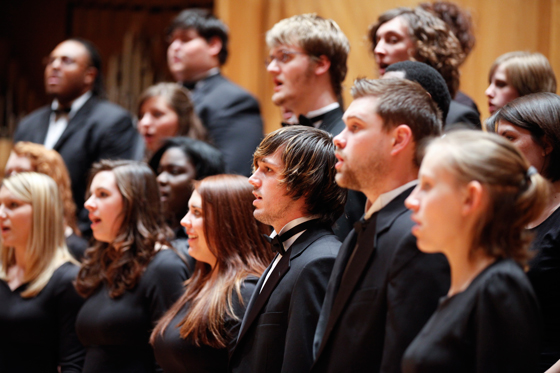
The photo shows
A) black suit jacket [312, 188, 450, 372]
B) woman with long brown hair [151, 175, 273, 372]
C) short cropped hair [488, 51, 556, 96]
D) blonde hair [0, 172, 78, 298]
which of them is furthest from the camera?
blonde hair [0, 172, 78, 298]

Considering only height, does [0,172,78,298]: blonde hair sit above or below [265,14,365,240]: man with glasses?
below

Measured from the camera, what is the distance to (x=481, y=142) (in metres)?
1.52

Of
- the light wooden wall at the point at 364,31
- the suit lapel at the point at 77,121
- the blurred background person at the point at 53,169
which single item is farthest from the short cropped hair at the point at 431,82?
the suit lapel at the point at 77,121

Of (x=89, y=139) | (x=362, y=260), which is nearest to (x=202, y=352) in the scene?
(x=362, y=260)

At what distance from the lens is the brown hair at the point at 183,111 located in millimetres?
4051

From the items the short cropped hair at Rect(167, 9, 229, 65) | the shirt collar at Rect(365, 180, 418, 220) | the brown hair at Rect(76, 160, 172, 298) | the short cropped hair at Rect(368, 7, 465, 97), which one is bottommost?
the brown hair at Rect(76, 160, 172, 298)

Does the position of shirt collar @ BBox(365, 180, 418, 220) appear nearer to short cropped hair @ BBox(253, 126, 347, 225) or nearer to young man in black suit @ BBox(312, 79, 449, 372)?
young man in black suit @ BBox(312, 79, 449, 372)

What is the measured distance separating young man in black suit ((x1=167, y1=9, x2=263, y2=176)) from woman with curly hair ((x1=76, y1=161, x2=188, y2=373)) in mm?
884

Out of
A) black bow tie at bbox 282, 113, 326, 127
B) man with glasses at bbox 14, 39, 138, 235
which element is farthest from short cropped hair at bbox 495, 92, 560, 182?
man with glasses at bbox 14, 39, 138, 235

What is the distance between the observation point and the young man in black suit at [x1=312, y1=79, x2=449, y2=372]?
1.61 meters

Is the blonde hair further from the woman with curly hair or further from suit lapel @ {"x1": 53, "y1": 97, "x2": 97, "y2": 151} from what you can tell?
suit lapel @ {"x1": 53, "y1": 97, "x2": 97, "y2": 151}

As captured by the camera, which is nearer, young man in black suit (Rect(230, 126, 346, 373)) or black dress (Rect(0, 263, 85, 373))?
young man in black suit (Rect(230, 126, 346, 373))

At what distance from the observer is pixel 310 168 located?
87.4 inches

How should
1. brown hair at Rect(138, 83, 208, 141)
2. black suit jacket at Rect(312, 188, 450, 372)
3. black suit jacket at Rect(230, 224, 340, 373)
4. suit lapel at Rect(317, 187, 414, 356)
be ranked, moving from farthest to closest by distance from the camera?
brown hair at Rect(138, 83, 208, 141) → black suit jacket at Rect(230, 224, 340, 373) → suit lapel at Rect(317, 187, 414, 356) → black suit jacket at Rect(312, 188, 450, 372)
